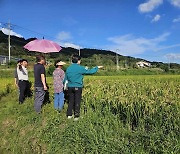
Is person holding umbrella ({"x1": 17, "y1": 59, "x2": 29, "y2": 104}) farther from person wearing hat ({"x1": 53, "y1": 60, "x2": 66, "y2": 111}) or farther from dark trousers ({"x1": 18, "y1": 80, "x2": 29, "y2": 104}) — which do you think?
person wearing hat ({"x1": 53, "y1": 60, "x2": 66, "y2": 111})

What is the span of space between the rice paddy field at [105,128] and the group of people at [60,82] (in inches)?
11.4

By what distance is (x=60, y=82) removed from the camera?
28.6 feet

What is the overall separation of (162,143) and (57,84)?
174 inches

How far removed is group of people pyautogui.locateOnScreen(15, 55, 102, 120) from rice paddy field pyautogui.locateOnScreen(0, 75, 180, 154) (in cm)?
29

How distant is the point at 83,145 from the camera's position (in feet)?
18.6

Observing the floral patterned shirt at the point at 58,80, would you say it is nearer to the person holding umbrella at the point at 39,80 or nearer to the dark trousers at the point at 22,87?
the person holding umbrella at the point at 39,80

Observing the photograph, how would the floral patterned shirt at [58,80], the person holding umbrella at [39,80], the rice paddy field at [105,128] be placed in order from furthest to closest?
the floral patterned shirt at [58,80]
the person holding umbrella at [39,80]
the rice paddy field at [105,128]

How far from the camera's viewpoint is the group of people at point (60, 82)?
7641mm

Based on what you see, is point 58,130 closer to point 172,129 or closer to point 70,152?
point 70,152

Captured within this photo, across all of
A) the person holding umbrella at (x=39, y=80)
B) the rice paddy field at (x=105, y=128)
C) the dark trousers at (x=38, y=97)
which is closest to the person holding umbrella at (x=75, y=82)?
the rice paddy field at (x=105, y=128)

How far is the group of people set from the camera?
7641mm

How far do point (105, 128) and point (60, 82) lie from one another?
3.08m

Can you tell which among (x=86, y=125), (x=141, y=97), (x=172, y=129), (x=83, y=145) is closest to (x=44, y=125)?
(x=86, y=125)

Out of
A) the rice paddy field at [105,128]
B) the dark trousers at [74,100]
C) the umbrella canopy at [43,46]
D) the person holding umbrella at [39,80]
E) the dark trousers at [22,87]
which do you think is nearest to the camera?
the rice paddy field at [105,128]
